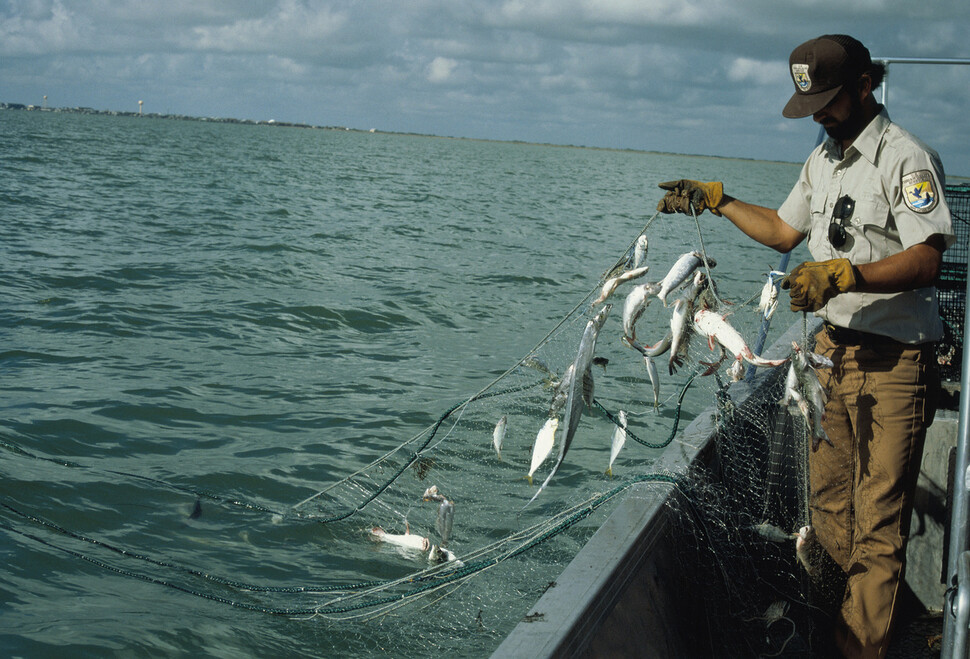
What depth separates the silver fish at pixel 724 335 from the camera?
3.19 metres

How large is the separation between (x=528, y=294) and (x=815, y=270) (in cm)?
1132

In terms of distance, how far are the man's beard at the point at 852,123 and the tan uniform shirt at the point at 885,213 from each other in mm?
42

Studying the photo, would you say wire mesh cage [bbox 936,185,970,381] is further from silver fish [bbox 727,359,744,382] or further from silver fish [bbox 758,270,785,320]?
silver fish [bbox 758,270,785,320]

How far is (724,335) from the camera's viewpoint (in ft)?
10.7

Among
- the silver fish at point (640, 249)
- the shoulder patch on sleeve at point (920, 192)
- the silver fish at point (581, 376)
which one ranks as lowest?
the silver fish at point (581, 376)

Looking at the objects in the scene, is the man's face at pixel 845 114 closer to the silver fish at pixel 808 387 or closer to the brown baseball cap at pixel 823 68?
the brown baseball cap at pixel 823 68

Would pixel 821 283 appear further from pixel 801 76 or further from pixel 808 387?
pixel 801 76

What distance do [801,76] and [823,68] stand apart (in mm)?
100

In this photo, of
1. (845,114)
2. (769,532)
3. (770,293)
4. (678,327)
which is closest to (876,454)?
(769,532)

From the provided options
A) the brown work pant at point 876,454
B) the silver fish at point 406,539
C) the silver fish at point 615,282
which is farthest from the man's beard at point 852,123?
the silver fish at point 406,539

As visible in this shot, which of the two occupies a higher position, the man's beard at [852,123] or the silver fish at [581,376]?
the man's beard at [852,123]

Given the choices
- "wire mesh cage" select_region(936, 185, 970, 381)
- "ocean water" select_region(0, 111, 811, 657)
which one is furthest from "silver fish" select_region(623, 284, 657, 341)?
"wire mesh cage" select_region(936, 185, 970, 381)

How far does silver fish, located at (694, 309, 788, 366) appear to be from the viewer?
319cm

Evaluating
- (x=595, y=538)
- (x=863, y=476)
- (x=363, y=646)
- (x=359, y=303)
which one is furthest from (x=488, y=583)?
(x=359, y=303)
